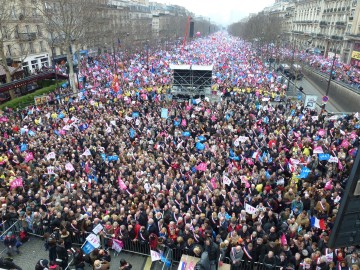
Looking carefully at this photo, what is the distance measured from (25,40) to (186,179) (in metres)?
36.2

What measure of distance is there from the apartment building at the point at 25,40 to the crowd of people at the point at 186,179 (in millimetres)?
22098

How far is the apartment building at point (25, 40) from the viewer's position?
37938 millimetres

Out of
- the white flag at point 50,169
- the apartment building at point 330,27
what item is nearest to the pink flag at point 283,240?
the white flag at point 50,169

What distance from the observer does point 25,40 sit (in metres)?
38.6

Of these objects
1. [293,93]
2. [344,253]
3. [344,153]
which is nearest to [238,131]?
[344,153]

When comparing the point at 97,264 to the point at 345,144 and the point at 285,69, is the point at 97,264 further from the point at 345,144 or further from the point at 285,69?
the point at 285,69

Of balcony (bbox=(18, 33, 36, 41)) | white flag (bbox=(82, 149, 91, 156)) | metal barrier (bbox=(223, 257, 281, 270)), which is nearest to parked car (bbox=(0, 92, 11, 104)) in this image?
balcony (bbox=(18, 33, 36, 41))

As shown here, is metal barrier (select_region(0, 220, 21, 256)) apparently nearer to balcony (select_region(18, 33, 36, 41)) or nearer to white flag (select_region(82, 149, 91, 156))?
white flag (select_region(82, 149, 91, 156))

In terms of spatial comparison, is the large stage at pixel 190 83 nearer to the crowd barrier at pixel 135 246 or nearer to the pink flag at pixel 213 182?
the pink flag at pixel 213 182

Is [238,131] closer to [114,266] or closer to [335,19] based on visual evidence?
[114,266]

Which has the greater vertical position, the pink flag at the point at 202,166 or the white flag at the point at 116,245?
the pink flag at the point at 202,166

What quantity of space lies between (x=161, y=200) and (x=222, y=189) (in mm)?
2370

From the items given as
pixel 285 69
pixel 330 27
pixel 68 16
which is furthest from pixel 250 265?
pixel 330 27

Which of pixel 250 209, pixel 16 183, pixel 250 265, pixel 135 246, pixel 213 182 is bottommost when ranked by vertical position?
pixel 135 246
